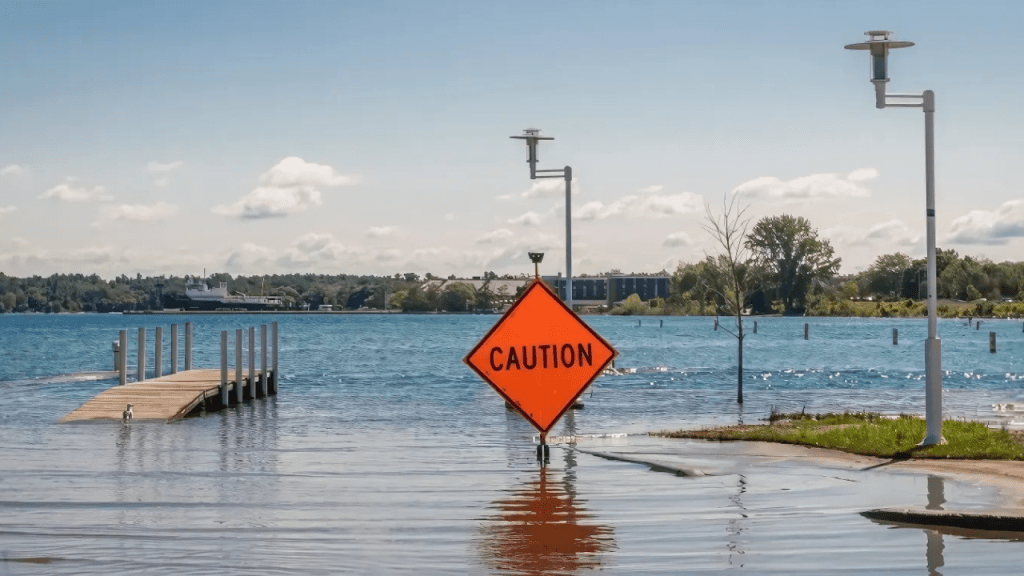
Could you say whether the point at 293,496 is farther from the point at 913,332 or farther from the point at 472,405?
the point at 913,332

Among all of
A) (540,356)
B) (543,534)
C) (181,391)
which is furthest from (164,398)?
(543,534)

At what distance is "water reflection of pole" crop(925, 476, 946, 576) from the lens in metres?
10.9

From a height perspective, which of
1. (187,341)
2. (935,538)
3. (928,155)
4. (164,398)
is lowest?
(164,398)

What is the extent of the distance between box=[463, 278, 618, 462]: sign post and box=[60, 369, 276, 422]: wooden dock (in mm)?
18306

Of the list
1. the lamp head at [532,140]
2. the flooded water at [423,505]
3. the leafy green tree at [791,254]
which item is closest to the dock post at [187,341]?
the flooded water at [423,505]

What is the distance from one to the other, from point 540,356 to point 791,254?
601 feet

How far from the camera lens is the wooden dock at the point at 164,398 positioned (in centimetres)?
3281

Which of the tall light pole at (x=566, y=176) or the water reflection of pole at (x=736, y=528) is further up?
the tall light pole at (x=566, y=176)

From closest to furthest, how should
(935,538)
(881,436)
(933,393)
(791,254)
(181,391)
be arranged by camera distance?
1. (935,538)
2. (933,393)
3. (881,436)
4. (181,391)
5. (791,254)

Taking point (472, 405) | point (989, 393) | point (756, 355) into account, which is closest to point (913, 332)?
point (756, 355)

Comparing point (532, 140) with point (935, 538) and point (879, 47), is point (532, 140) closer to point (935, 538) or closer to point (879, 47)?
point (879, 47)

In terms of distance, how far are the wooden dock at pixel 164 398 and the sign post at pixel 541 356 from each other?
18306 millimetres

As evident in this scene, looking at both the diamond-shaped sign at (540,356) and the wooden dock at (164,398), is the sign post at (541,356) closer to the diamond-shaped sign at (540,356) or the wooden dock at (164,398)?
the diamond-shaped sign at (540,356)

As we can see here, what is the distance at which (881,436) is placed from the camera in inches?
843
